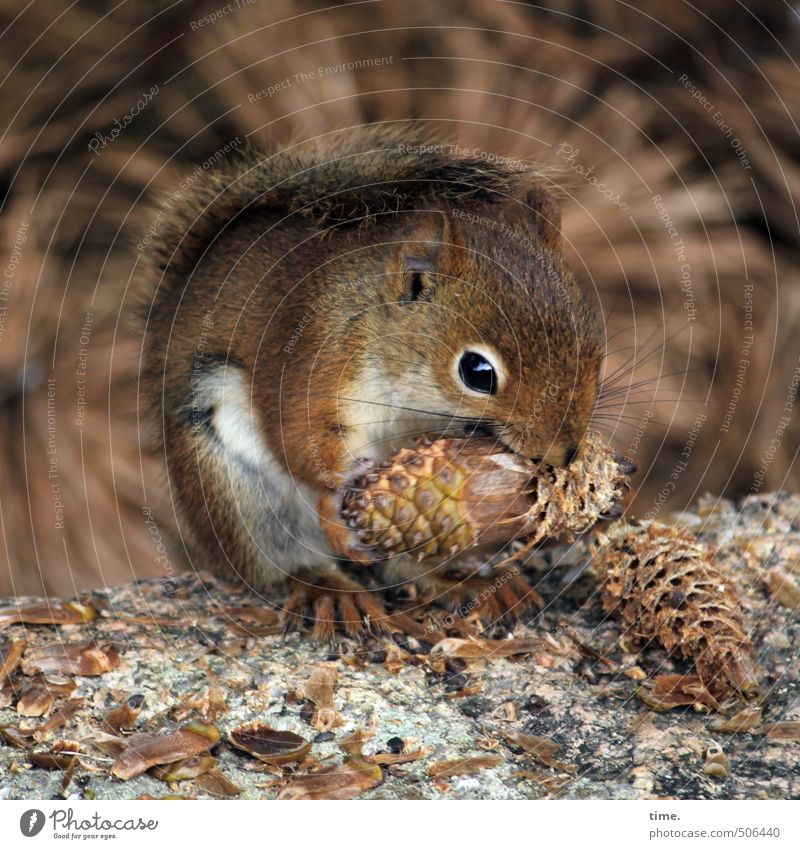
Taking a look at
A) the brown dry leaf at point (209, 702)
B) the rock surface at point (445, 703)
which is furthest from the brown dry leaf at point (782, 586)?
the brown dry leaf at point (209, 702)

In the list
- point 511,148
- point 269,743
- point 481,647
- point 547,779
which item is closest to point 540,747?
point 547,779

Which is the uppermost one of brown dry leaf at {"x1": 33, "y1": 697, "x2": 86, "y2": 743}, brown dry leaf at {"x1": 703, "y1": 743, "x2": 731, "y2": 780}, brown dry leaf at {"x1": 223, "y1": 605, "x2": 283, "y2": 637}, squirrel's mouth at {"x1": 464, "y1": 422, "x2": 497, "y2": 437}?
squirrel's mouth at {"x1": 464, "y1": 422, "x2": 497, "y2": 437}

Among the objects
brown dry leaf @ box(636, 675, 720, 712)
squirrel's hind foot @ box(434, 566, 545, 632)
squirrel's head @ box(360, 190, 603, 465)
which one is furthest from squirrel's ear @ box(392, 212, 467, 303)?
brown dry leaf @ box(636, 675, 720, 712)

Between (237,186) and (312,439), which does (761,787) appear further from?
(237,186)

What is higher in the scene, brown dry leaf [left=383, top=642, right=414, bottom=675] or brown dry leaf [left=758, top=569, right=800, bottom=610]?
brown dry leaf [left=758, top=569, right=800, bottom=610]

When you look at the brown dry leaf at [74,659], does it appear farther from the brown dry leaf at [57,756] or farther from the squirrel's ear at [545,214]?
the squirrel's ear at [545,214]

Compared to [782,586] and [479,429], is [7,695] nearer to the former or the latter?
[479,429]

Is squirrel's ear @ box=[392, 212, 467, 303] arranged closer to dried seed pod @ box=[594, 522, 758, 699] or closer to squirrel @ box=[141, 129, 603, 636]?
squirrel @ box=[141, 129, 603, 636]
